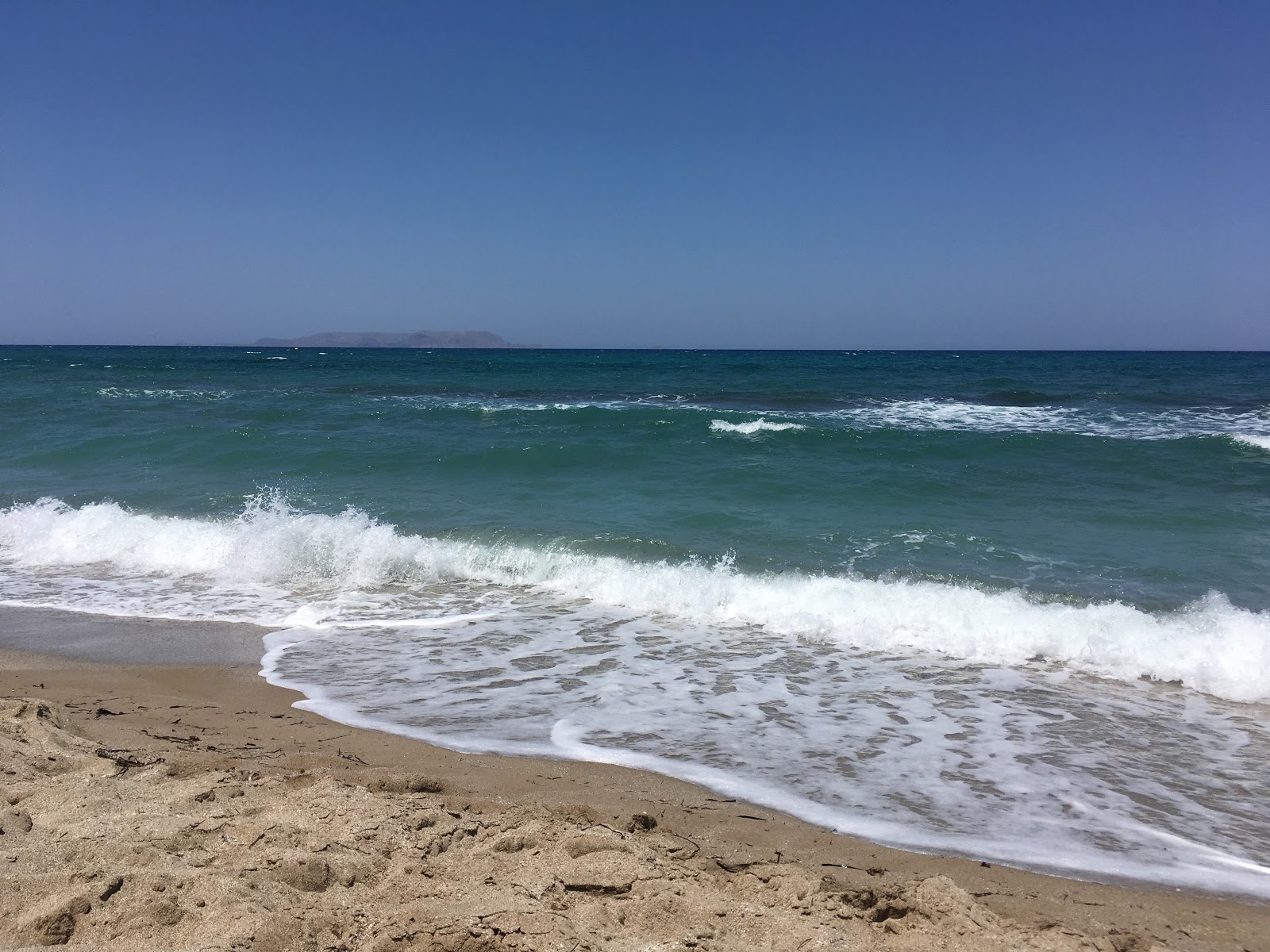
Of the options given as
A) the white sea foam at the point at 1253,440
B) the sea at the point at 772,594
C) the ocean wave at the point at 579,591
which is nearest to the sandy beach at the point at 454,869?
the sea at the point at 772,594

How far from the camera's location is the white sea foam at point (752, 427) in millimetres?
19047

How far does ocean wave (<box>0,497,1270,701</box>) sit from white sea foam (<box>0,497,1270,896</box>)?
34 mm

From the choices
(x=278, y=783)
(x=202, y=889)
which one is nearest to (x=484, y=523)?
(x=278, y=783)

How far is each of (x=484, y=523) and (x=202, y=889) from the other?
321 inches

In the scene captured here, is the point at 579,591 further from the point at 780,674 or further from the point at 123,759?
the point at 123,759

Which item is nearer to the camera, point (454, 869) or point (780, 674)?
point (454, 869)

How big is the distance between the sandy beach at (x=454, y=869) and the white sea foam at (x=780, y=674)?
1.14ft

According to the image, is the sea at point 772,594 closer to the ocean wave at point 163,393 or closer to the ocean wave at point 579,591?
the ocean wave at point 579,591

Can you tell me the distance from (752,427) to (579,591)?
11738 millimetres

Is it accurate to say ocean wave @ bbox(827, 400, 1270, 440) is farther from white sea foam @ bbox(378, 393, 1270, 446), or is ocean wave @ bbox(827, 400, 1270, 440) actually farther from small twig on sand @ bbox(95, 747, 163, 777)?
small twig on sand @ bbox(95, 747, 163, 777)

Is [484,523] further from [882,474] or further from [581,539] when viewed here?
[882,474]

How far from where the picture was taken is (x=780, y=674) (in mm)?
6277

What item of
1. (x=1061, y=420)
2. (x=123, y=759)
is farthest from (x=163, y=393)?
(x=1061, y=420)

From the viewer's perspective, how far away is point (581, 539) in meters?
10.1
